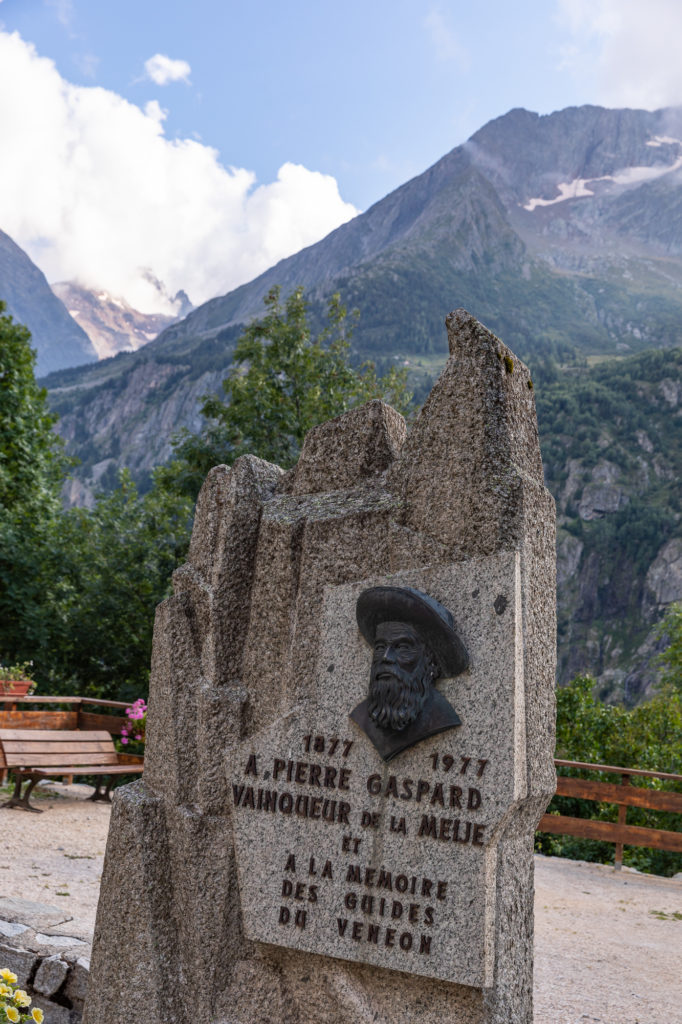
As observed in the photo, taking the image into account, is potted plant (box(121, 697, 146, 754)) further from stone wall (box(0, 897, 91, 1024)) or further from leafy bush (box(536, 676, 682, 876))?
stone wall (box(0, 897, 91, 1024))

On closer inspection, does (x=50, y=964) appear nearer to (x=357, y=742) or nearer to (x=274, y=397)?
(x=357, y=742)

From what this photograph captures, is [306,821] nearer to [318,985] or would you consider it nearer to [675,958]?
[318,985]

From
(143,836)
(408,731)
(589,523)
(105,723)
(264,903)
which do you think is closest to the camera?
(408,731)

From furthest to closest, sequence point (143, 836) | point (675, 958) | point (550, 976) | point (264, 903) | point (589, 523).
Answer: point (589, 523) < point (675, 958) < point (550, 976) < point (143, 836) < point (264, 903)

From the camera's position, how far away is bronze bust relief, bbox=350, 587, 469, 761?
3086mm

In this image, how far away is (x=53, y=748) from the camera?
356 inches

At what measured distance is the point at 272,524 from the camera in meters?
3.78

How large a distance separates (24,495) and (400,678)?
1512 centimetres

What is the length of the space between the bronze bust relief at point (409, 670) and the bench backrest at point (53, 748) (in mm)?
6325

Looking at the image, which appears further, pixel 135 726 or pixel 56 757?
pixel 135 726

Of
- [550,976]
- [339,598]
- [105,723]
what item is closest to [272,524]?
[339,598]

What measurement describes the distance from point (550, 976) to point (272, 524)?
3602 mm

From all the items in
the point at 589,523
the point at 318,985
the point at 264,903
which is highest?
the point at 589,523

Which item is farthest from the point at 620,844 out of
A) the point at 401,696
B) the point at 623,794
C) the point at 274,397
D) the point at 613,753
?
the point at 274,397
